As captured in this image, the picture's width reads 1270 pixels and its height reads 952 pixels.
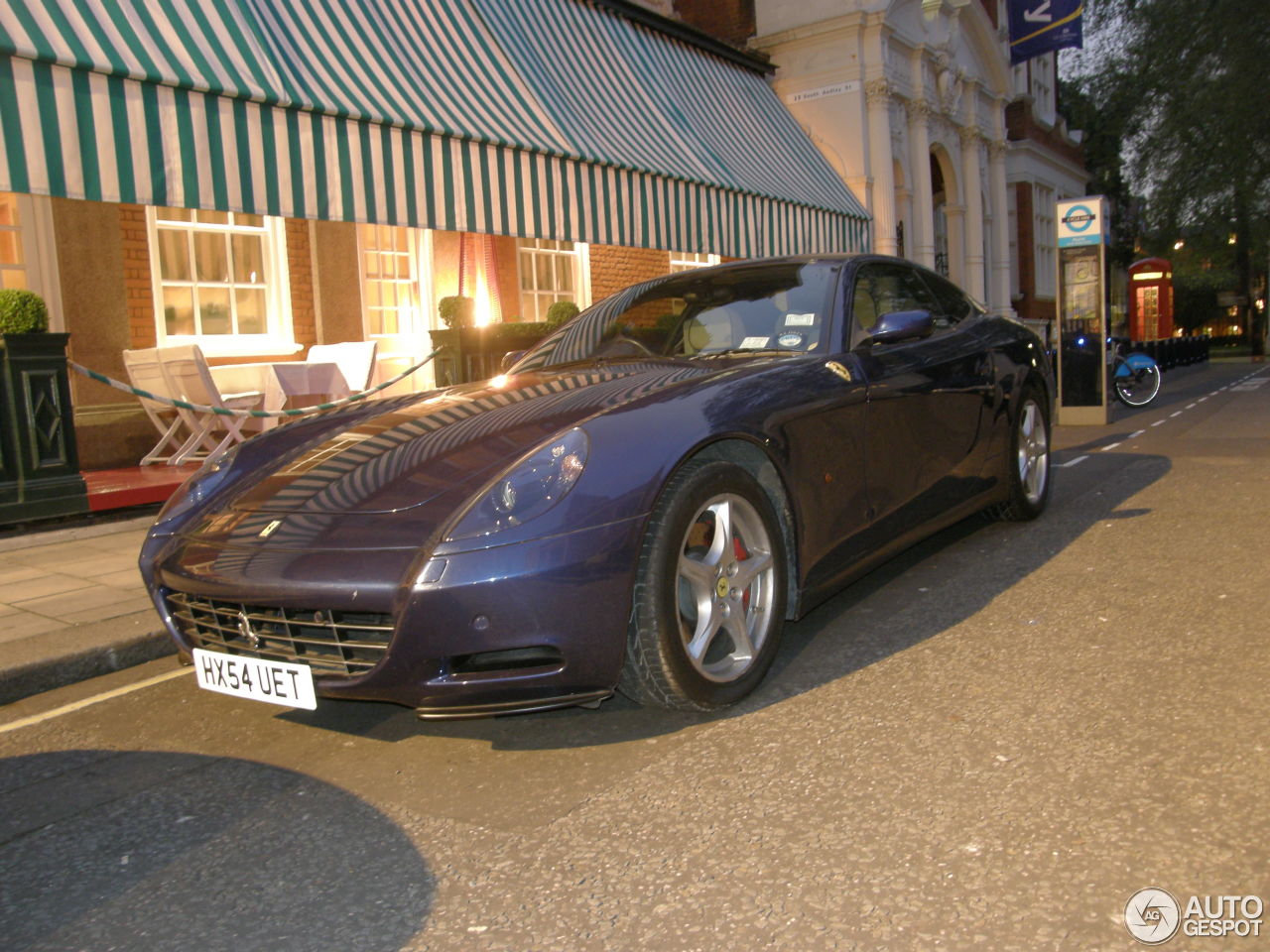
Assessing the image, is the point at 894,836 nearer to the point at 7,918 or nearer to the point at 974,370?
the point at 7,918

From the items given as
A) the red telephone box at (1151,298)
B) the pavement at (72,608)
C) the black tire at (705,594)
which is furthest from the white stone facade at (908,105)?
the black tire at (705,594)

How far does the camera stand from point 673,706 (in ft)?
10.8

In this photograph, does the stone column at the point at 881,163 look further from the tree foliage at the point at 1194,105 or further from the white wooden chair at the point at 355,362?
the tree foliage at the point at 1194,105

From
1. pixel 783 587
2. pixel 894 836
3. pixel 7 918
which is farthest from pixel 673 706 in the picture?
pixel 7 918

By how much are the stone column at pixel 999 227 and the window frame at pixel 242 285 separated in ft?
58.5

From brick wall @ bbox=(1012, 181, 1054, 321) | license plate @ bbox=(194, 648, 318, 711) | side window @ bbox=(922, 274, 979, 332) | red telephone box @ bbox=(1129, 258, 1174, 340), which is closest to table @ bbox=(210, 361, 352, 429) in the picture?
side window @ bbox=(922, 274, 979, 332)

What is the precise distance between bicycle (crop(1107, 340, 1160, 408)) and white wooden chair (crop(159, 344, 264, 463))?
12.4 meters

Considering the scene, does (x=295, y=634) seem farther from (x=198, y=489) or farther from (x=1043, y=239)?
(x=1043, y=239)

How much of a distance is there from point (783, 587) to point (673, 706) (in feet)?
2.06

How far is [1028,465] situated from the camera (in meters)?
6.09

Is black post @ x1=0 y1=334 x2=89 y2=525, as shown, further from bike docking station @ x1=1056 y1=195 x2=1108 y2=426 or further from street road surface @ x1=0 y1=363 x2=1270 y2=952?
bike docking station @ x1=1056 y1=195 x2=1108 y2=426

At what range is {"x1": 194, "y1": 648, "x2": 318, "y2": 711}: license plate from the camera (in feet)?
9.80

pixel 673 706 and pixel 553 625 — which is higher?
pixel 553 625

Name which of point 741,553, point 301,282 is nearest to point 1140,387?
point 301,282
